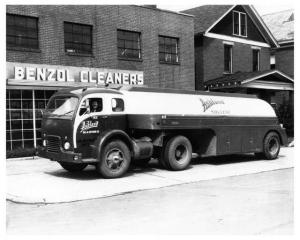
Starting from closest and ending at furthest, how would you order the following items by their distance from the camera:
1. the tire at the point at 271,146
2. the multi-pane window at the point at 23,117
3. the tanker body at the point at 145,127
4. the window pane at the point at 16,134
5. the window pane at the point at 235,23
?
1. the tanker body at the point at 145,127
2. the tire at the point at 271,146
3. the multi-pane window at the point at 23,117
4. the window pane at the point at 16,134
5. the window pane at the point at 235,23

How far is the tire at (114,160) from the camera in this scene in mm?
10867

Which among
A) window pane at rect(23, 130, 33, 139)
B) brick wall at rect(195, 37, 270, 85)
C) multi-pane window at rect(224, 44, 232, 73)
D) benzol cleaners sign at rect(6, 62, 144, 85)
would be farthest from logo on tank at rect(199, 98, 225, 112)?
multi-pane window at rect(224, 44, 232, 73)

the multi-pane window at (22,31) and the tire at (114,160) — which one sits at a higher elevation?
the multi-pane window at (22,31)

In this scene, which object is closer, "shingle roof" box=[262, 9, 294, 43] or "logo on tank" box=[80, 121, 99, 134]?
"logo on tank" box=[80, 121, 99, 134]

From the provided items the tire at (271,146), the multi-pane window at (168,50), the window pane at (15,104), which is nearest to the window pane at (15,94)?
the window pane at (15,104)

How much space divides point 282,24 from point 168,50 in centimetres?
1633

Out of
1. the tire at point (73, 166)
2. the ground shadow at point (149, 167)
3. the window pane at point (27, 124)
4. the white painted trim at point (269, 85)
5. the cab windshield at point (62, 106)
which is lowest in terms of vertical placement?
the ground shadow at point (149, 167)

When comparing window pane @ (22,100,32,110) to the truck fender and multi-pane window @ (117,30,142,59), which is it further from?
the truck fender

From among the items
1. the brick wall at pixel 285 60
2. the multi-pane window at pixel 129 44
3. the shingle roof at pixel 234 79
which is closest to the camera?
the multi-pane window at pixel 129 44

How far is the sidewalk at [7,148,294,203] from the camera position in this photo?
30.1ft

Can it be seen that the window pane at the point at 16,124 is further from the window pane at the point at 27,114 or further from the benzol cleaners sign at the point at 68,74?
the benzol cleaners sign at the point at 68,74

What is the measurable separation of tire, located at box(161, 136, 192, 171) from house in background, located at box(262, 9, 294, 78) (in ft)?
69.1

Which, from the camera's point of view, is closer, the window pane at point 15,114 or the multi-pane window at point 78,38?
the window pane at point 15,114

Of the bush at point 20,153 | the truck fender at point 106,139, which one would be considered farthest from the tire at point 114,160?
the bush at point 20,153
